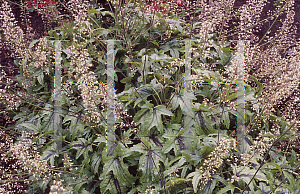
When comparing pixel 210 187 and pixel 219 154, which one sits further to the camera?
pixel 210 187

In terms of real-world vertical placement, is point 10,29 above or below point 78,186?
above

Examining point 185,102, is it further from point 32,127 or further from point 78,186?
point 32,127

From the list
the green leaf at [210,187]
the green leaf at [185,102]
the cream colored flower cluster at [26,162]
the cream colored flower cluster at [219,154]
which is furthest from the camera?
the green leaf at [185,102]

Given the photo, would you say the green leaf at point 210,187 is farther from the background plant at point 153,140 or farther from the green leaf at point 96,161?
the green leaf at point 96,161

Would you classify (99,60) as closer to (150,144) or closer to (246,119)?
(150,144)

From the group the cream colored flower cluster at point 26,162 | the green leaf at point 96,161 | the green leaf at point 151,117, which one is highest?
the green leaf at point 151,117

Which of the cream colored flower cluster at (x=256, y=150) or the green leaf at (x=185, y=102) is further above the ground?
the green leaf at (x=185, y=102)

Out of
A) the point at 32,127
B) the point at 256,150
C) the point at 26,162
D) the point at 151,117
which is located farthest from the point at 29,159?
the point at 256,150

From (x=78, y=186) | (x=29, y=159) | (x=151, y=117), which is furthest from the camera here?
(x=151, y=117)

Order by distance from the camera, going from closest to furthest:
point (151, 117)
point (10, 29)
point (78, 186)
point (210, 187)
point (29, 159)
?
point (29, 159)
point (210, 187)
point (78, 186)
point (151, 117)
point (10, 29)

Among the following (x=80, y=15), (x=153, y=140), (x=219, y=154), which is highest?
(x=80, y=15)

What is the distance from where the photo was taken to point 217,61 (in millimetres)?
3525

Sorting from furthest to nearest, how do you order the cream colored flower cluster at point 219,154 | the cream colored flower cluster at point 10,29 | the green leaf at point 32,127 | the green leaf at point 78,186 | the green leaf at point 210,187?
1. the green leaf at point 32,127
2. the cream colored flower cluster at point 10,29
3. the green leaf at point 78,186
4. the green leaf at point 210,187
5. the cream colored flower cluster at point 219,154

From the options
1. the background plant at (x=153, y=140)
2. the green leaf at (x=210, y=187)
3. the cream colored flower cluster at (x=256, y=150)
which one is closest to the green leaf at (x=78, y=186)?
the background plant at (x=153, y=140)
